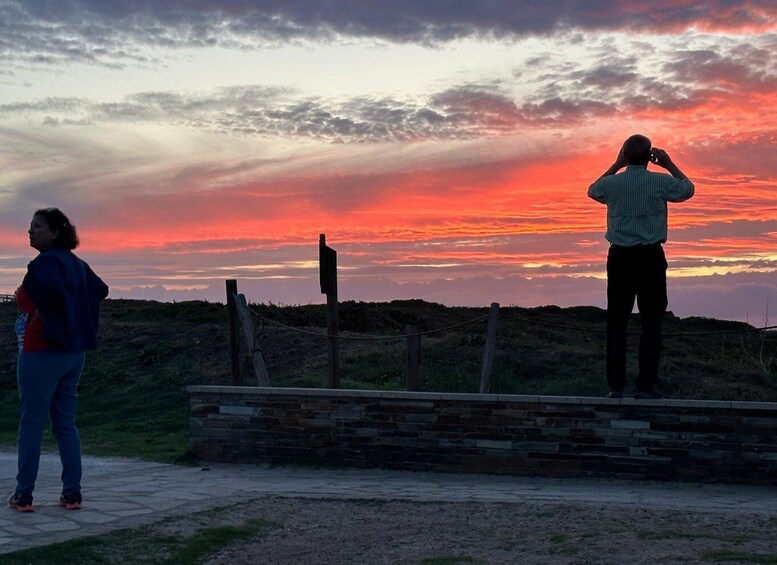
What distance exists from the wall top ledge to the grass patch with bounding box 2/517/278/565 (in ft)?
10.8

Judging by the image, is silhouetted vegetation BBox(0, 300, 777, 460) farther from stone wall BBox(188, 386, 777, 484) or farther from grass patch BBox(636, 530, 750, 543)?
grass patch BBox(636, 530, 750, 543)

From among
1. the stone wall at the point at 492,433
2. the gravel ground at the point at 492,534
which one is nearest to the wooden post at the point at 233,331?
the stone wall at the point at 492,433

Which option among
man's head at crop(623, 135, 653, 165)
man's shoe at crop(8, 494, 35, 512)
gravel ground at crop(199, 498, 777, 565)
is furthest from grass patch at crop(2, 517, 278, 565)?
man's head at crop(623, 135, 653, 165)

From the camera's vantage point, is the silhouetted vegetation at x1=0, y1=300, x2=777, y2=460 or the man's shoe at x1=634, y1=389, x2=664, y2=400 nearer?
the man's shoe at x1=634, y1=389, x2=664, y2=400

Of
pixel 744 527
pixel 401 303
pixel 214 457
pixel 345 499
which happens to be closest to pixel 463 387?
pixel 214 457

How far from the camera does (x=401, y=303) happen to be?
28.7m

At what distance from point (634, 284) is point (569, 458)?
175cm

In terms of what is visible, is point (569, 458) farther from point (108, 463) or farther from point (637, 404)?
point (108, 463)

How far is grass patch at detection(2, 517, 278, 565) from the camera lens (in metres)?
5.57

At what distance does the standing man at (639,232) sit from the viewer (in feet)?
29.4

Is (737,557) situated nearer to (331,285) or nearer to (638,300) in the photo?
(638,300)

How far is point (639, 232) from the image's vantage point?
8984 mm

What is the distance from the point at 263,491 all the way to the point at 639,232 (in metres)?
3.99

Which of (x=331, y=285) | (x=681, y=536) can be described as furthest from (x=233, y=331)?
(x=681, y=536)
